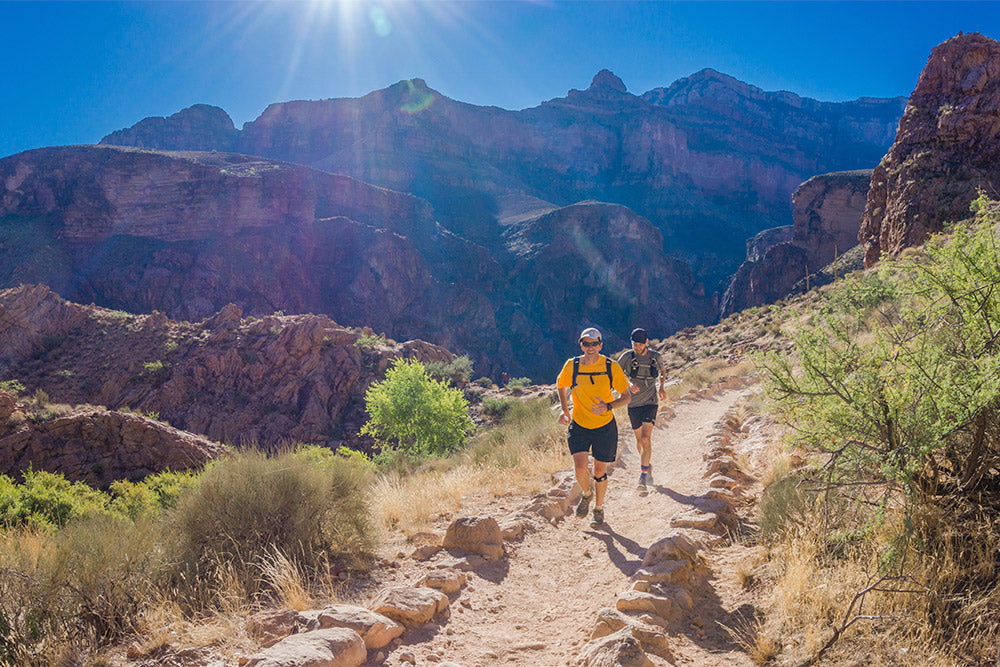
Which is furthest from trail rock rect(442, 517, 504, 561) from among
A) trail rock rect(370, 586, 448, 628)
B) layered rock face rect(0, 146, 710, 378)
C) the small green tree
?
layered rock face rect(0, 146, 710, 378)

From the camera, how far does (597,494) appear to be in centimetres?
590

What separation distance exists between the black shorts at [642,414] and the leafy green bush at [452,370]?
24.3 meters

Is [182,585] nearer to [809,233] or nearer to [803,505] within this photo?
[803,505]

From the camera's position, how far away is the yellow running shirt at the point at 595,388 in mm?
5645

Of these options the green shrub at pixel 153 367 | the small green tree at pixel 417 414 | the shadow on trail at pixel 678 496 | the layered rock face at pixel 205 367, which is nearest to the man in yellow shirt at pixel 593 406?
the shadow on trail at pixel 678 496

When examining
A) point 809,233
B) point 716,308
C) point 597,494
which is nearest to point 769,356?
point 597,494

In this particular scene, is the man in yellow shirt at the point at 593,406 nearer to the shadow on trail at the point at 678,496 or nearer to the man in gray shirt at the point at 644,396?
the shadow on trail at the point at 678,496

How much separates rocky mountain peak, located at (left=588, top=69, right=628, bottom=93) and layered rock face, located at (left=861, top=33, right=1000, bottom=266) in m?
149

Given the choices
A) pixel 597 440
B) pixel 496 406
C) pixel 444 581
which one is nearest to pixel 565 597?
pixel 444 581

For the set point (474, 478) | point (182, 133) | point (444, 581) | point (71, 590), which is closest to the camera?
point (71, 590)

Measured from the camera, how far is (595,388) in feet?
18.5

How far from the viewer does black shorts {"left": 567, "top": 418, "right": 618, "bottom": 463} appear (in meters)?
5.67

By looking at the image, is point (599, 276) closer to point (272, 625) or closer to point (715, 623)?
point (715, 623)

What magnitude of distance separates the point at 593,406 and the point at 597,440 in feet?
1.33
